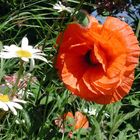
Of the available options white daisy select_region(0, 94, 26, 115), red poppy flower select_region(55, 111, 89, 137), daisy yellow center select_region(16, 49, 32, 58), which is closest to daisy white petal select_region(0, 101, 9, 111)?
white daisy select_region(0, 94, 26, 115)

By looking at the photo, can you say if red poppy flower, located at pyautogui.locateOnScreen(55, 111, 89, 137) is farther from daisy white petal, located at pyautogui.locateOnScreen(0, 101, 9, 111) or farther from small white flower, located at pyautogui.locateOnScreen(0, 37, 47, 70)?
daisy white petal, located at pyautogui.locateOnScreen(0, 101, 9, 111)

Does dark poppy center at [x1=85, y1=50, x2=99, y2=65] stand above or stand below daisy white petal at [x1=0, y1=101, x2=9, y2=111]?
above

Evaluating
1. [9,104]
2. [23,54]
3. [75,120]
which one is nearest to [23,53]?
[23,54]

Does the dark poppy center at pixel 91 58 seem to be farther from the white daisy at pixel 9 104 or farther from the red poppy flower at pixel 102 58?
the white daisy at pixel 9 104

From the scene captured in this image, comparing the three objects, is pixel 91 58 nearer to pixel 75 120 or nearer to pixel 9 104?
pixel 9 104

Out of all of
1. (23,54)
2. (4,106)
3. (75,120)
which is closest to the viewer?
(4,106)

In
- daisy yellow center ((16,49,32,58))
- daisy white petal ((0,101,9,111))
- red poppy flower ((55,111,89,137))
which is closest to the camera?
daisy white petal ((0,101,9,111))

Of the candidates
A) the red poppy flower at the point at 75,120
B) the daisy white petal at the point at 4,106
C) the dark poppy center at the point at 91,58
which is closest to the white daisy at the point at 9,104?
the daisy white petal at the point at 4,106

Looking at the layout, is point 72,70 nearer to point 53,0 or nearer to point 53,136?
point 53,136
